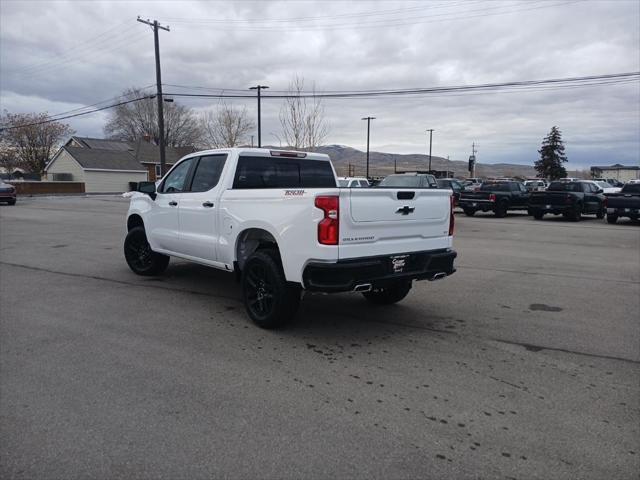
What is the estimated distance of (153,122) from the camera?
8194 centimetres

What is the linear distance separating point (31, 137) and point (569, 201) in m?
63.6

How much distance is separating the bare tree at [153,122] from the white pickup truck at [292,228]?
74968 mm

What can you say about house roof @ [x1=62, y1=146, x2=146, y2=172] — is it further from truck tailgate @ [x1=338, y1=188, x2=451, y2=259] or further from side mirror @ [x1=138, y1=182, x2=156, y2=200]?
truck tailgate @ [x1=338, y1=188, x2=451, y2=259]

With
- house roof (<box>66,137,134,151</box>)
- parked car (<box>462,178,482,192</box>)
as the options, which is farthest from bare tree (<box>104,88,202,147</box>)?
parked car (<box>462,178,482,192</box>)

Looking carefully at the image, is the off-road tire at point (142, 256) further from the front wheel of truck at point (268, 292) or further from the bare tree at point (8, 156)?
the bare tree at point (8, 156)

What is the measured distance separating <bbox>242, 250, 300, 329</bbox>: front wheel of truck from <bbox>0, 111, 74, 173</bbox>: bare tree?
66218mm

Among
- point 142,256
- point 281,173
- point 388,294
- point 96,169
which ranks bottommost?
point 388,294

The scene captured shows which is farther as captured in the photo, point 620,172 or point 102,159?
point 620,172

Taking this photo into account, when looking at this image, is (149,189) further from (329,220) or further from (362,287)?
(362,287)

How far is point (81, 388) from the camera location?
4.17 meters

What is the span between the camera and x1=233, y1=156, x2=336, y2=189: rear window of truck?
6.64m

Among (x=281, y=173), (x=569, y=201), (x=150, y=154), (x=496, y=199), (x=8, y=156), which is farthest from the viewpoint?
(x=150, y=154)

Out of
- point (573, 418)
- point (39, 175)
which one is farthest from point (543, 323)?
point (39, 175)

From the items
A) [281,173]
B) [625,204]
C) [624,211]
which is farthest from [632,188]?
[281,173]
